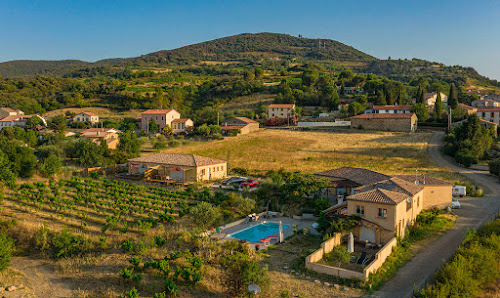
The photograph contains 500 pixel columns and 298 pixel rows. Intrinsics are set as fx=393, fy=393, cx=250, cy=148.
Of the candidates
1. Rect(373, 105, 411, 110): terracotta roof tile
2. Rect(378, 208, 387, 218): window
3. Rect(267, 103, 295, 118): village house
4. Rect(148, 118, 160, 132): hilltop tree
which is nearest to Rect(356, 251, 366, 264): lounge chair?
Rect(378, 208, 387, 218): window

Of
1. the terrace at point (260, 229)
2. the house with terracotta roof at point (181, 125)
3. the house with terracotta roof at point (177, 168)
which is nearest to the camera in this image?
the terrace at point (260, 229)

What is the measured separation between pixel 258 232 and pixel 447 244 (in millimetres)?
10208

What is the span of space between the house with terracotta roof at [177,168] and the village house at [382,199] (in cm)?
1103

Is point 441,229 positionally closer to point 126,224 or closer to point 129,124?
point 126,224

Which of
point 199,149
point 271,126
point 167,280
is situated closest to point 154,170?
point 199,149

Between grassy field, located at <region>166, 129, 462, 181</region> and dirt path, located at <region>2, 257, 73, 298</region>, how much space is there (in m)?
23.0

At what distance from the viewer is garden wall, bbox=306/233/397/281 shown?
16.3m

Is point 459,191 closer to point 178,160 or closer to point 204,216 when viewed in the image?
point 204,216

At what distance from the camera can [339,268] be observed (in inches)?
669

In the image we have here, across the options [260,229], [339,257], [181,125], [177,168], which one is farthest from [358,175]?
[181,125]

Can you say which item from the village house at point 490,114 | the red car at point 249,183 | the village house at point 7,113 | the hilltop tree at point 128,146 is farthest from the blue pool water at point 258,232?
the village house at point 7,113

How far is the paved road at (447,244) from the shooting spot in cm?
1597

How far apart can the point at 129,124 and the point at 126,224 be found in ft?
161

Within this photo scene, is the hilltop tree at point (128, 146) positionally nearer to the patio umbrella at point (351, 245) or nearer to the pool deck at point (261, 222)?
the pool deck at point (261, 222)
